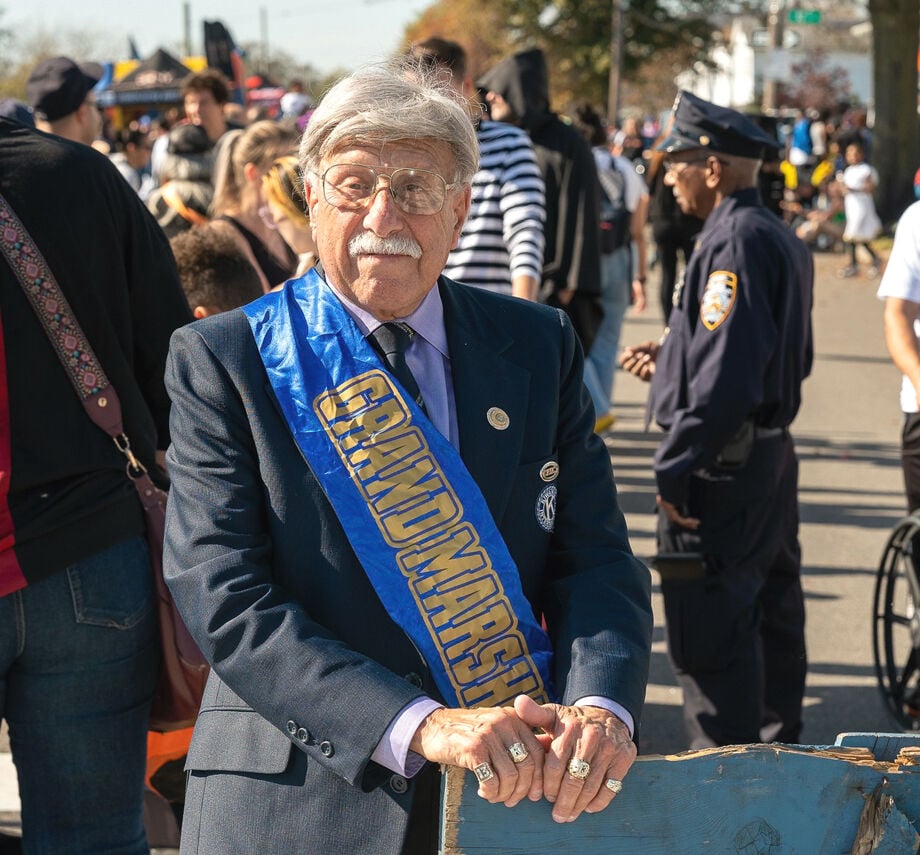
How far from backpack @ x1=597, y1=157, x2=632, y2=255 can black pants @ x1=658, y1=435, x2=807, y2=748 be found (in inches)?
161

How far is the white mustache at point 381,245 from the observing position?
6.59 ft

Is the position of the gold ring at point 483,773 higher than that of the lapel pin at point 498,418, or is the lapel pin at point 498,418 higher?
the lapel pin at point 498,418

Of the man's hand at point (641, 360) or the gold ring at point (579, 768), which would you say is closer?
the gold ring at point (579, 768)

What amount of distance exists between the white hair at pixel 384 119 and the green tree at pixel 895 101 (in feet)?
66.8

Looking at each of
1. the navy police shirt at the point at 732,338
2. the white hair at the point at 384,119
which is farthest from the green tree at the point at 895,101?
the white hair at the point at 384,119

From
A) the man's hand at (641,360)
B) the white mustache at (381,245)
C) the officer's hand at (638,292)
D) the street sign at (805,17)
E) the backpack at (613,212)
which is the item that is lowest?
the officer's hand at (638,292)

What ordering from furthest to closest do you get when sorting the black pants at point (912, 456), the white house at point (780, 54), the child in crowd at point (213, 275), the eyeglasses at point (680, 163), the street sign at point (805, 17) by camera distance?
the white house at point (780, 54) → the street sign at point (805, 17) → the black pants at point (912, 456) → the eyeglasses at point (680, 163) → the child in crowd at point (213, 275)

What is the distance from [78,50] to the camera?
70.9 meters

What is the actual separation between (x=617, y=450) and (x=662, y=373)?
4582mm

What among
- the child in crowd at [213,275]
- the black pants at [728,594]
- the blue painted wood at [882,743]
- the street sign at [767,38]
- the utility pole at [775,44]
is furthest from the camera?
the street sign at [767,38]

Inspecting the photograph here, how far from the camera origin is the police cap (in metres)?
3.90

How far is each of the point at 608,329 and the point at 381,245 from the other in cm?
596

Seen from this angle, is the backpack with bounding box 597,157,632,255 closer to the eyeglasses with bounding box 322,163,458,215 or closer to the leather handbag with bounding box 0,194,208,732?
the leather handbag with bounding box 0,194,208,732

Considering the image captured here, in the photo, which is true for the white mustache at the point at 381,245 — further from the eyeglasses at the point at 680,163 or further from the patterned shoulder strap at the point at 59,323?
the eyeglasses at the point at 680,163
